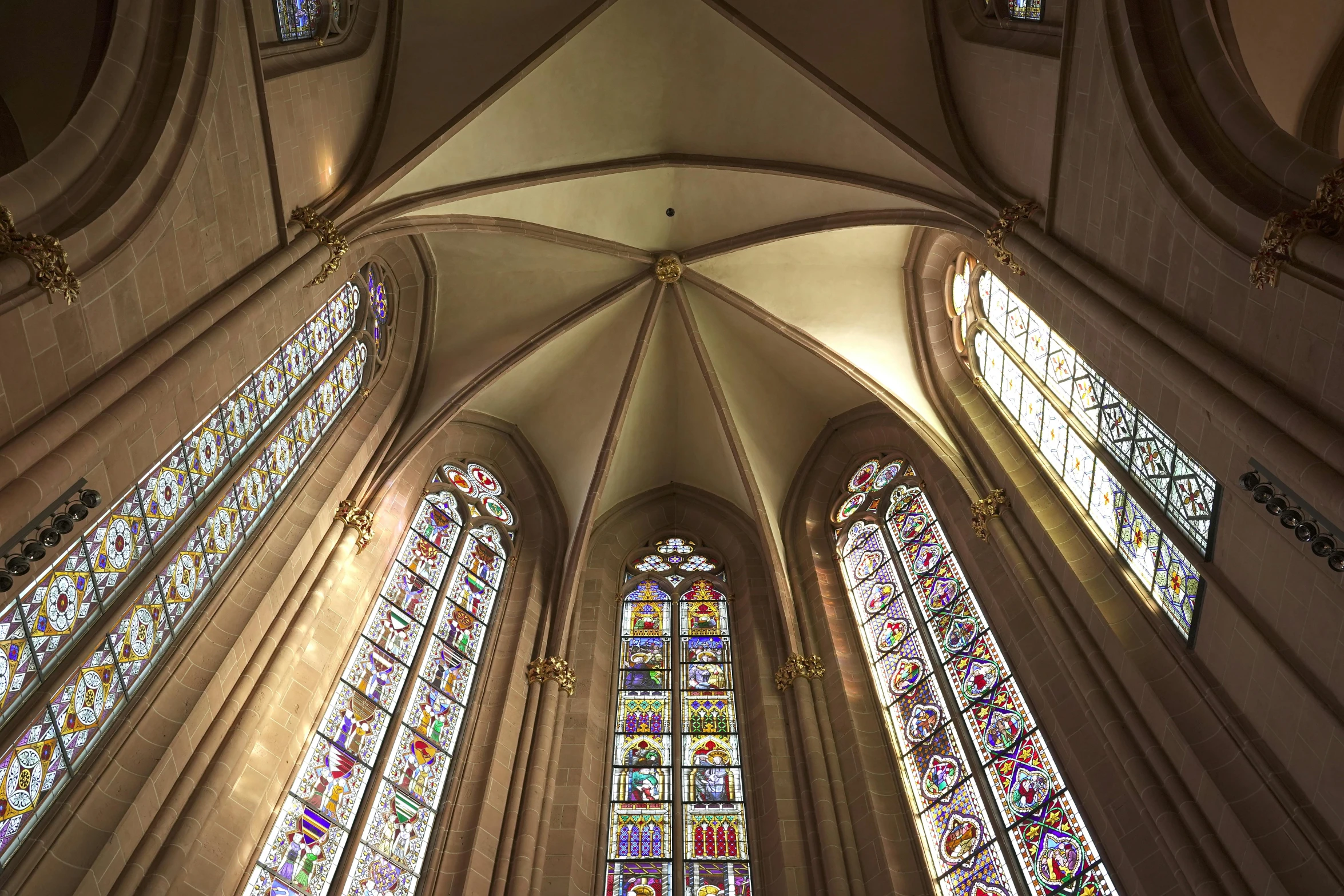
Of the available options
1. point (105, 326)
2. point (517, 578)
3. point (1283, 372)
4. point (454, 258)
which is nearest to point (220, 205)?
point (105, 326)

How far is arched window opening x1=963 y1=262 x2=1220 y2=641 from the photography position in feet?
27.7

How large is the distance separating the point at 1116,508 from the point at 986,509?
1.93 m

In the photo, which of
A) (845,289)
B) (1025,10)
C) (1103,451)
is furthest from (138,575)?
(845,289)

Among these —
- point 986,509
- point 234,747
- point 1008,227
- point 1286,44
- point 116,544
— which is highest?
point 1286,44

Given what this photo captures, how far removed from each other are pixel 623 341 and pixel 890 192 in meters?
4.84

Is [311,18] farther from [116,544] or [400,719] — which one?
[400,719]

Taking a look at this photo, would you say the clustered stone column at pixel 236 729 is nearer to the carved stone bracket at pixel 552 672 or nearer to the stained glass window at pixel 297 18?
the carved stone bracket at pixel 552 672

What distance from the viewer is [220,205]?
28.5 ft

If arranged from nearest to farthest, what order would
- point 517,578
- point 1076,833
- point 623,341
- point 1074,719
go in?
1. point 1076,833
2. point 1074,719
3. point 517,578
4. point 623,341

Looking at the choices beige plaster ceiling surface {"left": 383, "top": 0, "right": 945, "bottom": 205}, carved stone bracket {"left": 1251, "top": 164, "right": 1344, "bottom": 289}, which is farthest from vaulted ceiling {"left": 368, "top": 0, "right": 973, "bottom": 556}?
carved stone bracket {"left": 1251, "top": 164, "right": 1344, "bottom": 289}

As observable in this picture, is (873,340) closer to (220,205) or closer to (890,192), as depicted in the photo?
(890,192)

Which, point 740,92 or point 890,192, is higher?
point 740,92

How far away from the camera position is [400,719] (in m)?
10.9

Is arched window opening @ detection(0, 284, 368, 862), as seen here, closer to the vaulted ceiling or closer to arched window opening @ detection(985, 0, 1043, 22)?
the vaulted ceiling
